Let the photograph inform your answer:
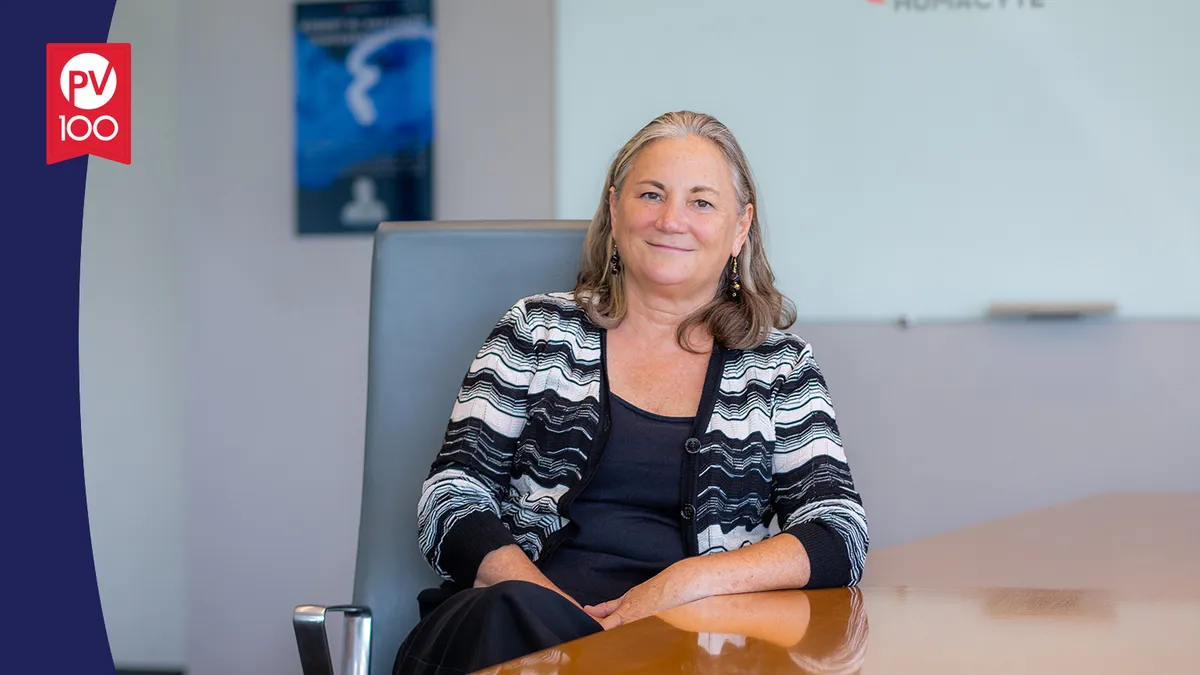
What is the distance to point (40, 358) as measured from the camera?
3117 millimetres

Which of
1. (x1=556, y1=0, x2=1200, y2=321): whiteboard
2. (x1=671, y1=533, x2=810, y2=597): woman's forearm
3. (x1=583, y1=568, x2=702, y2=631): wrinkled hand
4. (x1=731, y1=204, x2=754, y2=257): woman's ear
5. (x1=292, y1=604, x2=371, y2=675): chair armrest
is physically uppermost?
(x1=556, y1=0, x2=1200, y2=321): whiteboard

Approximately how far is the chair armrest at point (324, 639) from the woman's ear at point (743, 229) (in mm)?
867

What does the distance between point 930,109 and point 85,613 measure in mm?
2664

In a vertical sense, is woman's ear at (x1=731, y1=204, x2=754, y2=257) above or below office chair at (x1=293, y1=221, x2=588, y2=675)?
above

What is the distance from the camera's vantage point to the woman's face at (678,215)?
1831 mm

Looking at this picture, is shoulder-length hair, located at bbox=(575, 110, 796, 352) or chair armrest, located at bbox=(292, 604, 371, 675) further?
shoulder-length hair, located at bbox=(575, 110, 796, 352)

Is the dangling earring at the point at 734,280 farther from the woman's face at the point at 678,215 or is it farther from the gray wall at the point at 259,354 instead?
the gray wall at the point at 259,354

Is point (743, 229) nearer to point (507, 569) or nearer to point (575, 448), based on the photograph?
point (575, 448)

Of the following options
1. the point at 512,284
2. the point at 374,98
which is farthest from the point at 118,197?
the point at 512,284

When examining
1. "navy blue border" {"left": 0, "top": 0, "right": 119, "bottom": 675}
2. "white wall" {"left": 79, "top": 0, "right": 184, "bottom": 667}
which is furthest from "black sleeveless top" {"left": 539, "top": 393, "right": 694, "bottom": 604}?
"white wall" {"left": 79, "top": 0, "right": 184, "bottom": 667}

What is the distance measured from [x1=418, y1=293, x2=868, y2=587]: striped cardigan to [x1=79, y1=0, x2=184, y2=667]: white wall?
87.0 inches

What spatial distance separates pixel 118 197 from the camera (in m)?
3.69

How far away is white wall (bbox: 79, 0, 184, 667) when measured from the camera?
3662 millimetres

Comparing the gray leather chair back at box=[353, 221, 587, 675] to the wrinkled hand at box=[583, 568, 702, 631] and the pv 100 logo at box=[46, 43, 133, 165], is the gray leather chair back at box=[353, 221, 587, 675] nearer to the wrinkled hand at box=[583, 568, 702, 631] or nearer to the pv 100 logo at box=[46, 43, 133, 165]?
the wrinkled hand at box=[583, 568, 702, 631]
